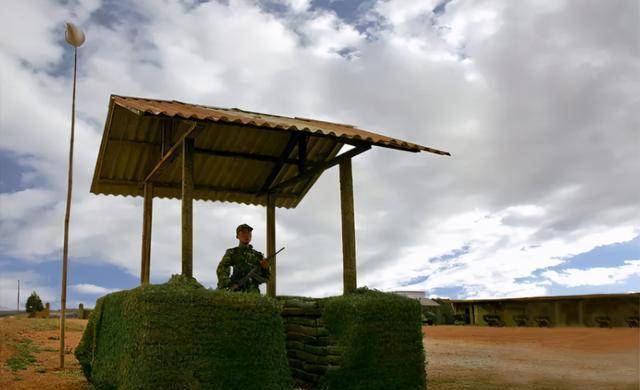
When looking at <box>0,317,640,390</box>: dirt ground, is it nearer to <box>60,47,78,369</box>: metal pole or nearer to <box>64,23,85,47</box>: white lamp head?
<box>60,47,78,369</box>: metal pole

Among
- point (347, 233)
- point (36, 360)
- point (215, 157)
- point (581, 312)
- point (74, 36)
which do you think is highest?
point (74, 36)

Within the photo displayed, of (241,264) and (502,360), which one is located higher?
(241,264)

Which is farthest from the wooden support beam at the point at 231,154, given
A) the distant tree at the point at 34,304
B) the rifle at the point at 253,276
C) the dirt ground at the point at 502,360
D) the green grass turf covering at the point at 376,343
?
the distant tree at the point at 34,304

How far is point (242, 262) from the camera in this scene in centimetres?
937

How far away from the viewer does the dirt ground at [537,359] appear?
10.3 metres

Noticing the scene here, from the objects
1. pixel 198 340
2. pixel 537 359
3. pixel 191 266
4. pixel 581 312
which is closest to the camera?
pixel 198 340

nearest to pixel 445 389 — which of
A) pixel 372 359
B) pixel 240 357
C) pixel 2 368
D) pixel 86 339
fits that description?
pixel 372 359

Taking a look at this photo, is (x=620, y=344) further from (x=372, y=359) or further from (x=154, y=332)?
(x=154, y=332)

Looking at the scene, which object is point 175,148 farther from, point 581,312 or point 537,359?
point 581,312

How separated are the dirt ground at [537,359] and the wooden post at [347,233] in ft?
8.57

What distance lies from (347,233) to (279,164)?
3194 mm

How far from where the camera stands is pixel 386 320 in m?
8.30

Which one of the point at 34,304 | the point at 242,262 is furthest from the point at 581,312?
the point at 34,304

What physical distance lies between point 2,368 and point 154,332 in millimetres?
7181
